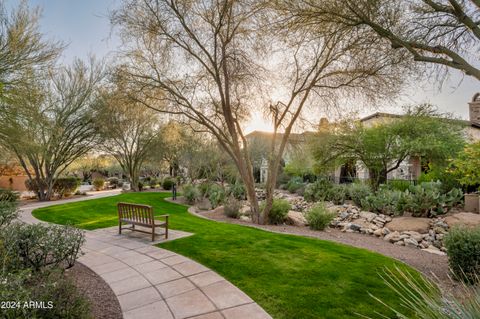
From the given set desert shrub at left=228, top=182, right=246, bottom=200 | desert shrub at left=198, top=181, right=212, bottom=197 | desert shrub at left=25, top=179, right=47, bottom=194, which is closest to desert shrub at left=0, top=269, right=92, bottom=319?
desert shrub at left=228, top=182, right=246, bottom=200

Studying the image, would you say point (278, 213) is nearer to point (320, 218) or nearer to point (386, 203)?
point (320, 218)

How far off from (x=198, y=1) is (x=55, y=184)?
18043 mm

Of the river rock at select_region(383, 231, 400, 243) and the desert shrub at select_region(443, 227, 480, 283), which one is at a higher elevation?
the desert shrub at select_region(443, 227, 480, 283)

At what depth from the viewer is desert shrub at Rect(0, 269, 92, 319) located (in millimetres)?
2211

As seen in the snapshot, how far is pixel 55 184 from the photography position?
1984cm

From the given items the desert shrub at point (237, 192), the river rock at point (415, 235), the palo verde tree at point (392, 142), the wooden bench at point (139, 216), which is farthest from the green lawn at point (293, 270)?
the desert shrub at point (237, 192)

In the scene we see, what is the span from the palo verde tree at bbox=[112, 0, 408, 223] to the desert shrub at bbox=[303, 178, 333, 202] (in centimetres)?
706

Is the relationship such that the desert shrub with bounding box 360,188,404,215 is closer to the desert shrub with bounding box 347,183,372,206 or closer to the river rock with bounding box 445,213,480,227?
the desert shrub with bounding box 347,183,372,206

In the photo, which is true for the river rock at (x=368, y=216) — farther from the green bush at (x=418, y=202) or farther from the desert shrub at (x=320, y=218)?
the desert shrub at (x=320, y=218)

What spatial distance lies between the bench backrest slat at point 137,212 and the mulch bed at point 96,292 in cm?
193

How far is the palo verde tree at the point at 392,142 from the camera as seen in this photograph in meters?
14.6

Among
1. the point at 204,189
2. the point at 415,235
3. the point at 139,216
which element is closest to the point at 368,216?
the point at 415,235

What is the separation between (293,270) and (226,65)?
292 inches

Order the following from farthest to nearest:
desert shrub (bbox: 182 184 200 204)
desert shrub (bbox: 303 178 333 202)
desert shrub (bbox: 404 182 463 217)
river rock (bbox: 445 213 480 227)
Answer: desert shrub (bbox: 303 178 333 202) → desert shrub (bbox: 182 184 200 204) → desert shrub (bbox: 404 182 463 217) → river rock (bbox: 445 213 480 227)
